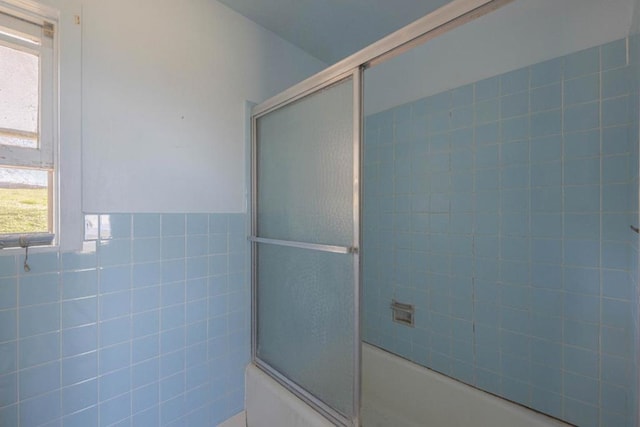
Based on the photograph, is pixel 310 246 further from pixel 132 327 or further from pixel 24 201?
pixel 24 201

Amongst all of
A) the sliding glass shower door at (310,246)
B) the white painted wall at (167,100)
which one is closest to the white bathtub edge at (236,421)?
the sliding glass shower door at (310,246)

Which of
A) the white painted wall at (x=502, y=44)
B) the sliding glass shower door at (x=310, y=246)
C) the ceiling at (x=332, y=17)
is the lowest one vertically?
the sliding glass shower door at (x=310, y=246)

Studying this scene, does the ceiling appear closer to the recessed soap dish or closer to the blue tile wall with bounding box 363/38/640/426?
the blue tile wall with bounding box 363/38/640/426

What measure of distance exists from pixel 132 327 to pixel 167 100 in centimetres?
105

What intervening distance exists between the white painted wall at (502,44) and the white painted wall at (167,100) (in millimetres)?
865

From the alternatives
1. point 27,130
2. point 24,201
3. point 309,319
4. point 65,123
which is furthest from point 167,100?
point 309,319

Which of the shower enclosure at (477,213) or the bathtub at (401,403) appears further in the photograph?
the bathtub at (401,403)

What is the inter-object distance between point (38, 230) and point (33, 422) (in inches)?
27.8

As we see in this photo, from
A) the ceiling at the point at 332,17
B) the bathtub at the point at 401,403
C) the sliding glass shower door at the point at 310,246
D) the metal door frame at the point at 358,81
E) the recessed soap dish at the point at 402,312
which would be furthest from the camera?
the recessed soap dish at the point at 402,312

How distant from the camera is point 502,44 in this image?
1.39m

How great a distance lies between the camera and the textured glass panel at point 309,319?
1169 millimetres

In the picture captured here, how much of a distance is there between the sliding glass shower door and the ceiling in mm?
562

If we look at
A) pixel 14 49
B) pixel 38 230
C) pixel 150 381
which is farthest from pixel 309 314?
pixel 14 49

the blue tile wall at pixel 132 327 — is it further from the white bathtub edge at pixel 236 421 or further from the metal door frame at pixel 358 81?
the metal door frame at pixel 358 81
